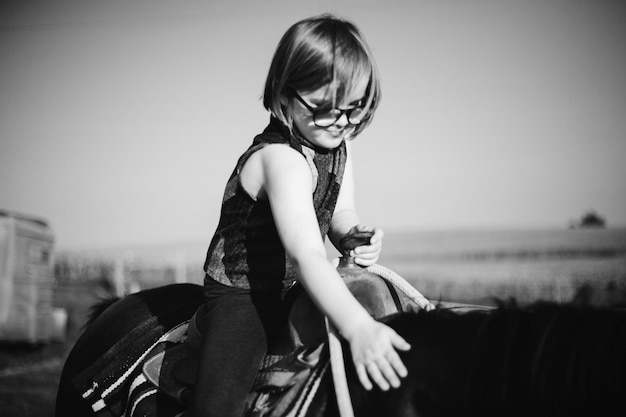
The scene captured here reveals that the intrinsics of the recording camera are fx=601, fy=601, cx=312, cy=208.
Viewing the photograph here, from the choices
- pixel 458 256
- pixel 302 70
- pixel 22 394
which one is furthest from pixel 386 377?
pixel 458 256

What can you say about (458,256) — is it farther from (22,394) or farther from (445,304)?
(445,304)

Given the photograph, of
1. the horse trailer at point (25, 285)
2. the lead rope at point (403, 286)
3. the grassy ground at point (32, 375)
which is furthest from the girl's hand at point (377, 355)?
the horse trailer at point (25, 285)

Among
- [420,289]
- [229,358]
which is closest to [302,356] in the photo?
[229,358]

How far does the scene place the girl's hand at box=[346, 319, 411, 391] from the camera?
1.60 m

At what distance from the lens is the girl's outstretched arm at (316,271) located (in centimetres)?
161

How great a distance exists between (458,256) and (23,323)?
3683 cm

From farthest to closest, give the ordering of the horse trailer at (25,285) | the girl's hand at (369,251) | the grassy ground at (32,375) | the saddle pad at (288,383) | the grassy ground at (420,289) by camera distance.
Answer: the horse trailer at (25,285) < the grassy ground at (420,289) < the grassy ground at (32,375) < the girl's hand at (369,251) < the saddle pad at (288,383)

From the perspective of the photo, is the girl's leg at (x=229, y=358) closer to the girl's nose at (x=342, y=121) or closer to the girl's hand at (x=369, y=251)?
the girl's hand at (x=369, y=251)

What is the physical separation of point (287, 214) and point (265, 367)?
515mm

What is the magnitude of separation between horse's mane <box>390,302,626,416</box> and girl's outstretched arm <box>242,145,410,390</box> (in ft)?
0.52

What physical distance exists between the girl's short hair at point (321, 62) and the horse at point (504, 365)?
0.77 m

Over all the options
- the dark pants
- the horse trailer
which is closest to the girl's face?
the dark pants

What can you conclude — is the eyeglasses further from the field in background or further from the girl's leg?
the field in background

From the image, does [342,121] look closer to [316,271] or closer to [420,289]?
[316,271]
